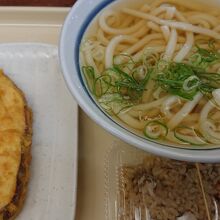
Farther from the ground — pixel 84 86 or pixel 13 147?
pixel 84 86

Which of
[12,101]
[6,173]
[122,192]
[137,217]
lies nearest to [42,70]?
[12,101]

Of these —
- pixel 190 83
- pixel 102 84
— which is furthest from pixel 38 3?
pixel 190 83

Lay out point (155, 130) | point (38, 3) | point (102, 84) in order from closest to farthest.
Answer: point (155, 130)
point (102, 84)
point (38, 3)

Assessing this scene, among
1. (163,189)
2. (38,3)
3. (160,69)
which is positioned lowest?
(163,189)

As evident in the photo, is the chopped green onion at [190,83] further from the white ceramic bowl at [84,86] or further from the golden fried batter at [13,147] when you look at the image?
the golden fried batter at [13,147]

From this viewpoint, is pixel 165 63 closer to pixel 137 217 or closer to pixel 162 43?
pixel 162 43

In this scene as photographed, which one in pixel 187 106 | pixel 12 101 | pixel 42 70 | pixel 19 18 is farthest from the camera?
pixel 19 18

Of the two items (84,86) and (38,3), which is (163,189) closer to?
(84,86)

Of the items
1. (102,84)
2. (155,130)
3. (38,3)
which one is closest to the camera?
(155,130)
